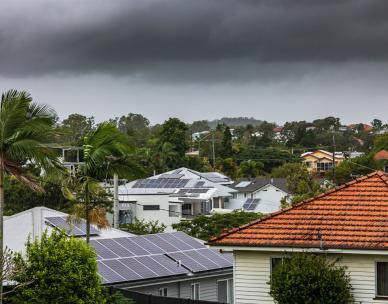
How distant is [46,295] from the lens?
95.6 feet

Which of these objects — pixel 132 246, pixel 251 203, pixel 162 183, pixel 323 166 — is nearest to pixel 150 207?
pixel 251 203

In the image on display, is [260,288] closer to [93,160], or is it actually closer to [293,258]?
[293,258]

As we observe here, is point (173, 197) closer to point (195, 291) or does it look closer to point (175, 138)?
point (175, 138)

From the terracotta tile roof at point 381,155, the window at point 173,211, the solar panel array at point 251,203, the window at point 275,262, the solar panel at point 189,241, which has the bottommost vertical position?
the window at point 275,262

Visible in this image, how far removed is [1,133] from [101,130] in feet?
18.4

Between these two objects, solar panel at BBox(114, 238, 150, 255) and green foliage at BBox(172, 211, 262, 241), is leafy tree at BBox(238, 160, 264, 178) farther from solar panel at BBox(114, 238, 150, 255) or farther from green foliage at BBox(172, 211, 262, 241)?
solar panel at BBox(114, 238, 150, 255)

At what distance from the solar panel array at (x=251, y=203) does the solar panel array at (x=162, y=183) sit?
7640 millimetres

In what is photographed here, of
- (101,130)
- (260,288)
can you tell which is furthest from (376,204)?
(101,130)

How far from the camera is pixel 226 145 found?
167m

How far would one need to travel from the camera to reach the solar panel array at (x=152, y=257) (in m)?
36.0

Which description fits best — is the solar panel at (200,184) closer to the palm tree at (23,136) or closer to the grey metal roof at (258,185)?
the grey metal roof at (258,185)

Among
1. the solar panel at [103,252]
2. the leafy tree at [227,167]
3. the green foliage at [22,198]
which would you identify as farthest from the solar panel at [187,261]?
the leafy tree at [227,167]

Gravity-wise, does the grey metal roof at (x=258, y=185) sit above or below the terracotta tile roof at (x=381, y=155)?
below

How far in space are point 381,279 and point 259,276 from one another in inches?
152
